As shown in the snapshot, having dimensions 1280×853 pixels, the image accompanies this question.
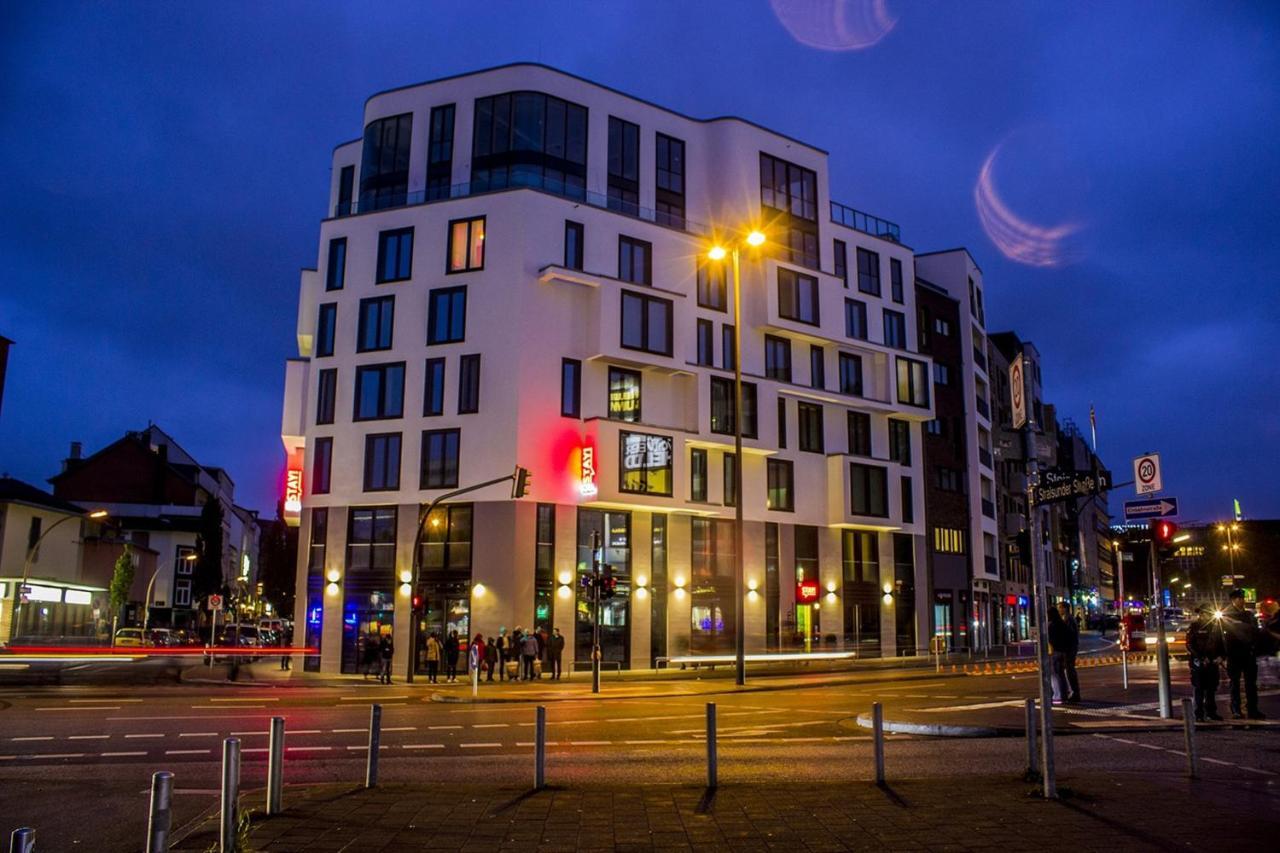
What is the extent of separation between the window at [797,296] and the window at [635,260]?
7334 mm

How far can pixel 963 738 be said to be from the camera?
15.4 metres

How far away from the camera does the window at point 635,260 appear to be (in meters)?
45.3

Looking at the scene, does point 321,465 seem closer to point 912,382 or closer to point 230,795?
point 912,382

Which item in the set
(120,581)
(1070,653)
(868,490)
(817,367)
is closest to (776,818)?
(1070,653)

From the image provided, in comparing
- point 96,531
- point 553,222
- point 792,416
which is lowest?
point 96,531

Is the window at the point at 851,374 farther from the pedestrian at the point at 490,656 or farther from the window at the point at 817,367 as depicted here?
the pedestrian at the point at 490,656

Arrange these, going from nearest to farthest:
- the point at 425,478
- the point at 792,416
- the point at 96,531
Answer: the point at 425,478, the point at 792,416, the point at 96,531

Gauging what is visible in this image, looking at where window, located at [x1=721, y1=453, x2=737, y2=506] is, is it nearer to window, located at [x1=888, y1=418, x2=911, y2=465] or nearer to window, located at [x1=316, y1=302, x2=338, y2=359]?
window, located at [x1=888, y1=418, x2=911, y2=465]

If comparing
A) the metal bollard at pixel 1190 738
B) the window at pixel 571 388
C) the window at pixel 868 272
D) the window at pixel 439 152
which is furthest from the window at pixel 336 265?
the metal bollard at pixel 1190 738

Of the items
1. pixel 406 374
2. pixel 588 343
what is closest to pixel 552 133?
pixel 588 343

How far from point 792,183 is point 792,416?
12.1 m

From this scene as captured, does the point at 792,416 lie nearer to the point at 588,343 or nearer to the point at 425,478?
the point at 588,343

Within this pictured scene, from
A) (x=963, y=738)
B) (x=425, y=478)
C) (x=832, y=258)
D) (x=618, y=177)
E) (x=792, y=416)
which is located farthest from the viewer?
(x=832, y=258)

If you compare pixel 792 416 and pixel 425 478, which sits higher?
pixel 792 416
